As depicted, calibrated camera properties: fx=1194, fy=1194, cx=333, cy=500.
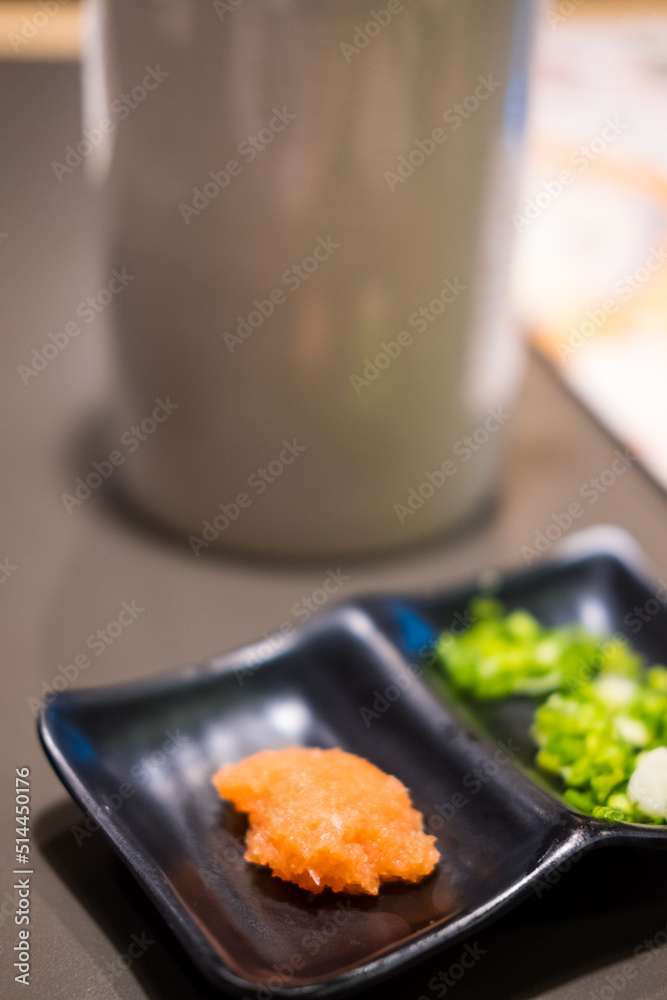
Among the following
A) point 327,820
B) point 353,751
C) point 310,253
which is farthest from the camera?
point 310,253

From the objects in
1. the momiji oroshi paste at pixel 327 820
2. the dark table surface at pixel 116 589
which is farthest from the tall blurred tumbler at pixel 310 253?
the momiji oroshi paste at pixel 327 820

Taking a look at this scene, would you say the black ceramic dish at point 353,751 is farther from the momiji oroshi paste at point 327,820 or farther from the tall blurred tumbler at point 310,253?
the tall blurred tumbler at point 310,253

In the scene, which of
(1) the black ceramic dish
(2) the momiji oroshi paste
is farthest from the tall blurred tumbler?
(2) the momiji oroshi paste

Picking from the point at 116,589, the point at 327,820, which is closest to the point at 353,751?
the point at 327,820

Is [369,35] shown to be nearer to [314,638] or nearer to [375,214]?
[375,214]

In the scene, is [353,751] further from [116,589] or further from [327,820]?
[116,589]

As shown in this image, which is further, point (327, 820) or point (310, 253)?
point (310, 253)

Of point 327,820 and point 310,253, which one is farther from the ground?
point 310,253
